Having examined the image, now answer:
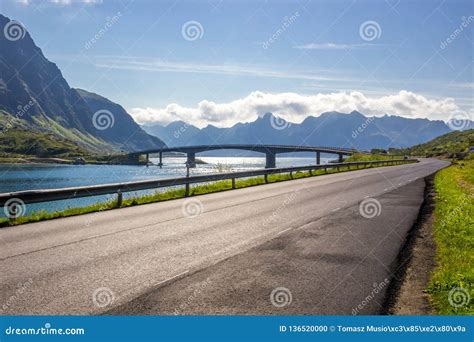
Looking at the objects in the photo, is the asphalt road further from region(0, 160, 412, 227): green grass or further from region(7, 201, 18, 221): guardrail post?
region(0, 160, 412, 227): green grass

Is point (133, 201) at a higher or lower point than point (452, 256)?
higher

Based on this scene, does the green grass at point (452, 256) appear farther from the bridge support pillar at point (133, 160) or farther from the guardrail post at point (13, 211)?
the bridge support pillar at point (133, 160)

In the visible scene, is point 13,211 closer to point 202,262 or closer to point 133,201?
point 133,201

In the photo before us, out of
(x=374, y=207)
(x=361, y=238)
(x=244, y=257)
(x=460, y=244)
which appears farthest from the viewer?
(x=374, y=207)

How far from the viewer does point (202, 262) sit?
8234mm

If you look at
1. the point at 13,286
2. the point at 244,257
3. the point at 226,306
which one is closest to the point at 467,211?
the point at 244,257

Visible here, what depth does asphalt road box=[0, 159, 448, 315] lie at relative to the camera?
6.02 metres

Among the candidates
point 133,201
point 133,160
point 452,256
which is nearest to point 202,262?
point 452,256

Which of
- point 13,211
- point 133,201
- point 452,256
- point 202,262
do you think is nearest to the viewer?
point 202,262

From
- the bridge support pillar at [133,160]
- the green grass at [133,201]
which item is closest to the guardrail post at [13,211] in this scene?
the green grass at [133,201]

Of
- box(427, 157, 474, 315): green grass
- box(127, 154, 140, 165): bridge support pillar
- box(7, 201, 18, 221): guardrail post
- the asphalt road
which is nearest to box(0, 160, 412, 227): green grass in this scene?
box(7, 201, 18, 221): guardrail post

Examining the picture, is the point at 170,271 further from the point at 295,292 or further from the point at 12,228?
the point at 12,228

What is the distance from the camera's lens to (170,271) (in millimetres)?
7594

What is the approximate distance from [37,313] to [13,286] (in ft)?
4.57
